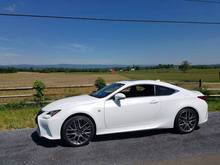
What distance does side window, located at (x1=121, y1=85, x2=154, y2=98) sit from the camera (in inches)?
241

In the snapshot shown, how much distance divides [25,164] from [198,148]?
3405mm

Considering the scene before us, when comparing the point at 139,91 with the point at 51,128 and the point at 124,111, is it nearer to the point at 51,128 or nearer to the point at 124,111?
the point at 124,111

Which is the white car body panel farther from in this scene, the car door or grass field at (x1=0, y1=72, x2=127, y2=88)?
grass field at (x1=0, y1=72, x2=127, y2=88)

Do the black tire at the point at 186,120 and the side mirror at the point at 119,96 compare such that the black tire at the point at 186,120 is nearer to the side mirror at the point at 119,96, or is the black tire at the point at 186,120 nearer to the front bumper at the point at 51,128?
the side mirror at the point at 119,96

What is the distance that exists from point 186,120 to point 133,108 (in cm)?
154

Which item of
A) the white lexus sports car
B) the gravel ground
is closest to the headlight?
the white lexus sports car

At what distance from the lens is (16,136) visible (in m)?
6.30

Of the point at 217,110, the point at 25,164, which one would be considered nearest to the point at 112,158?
the point at 25,164

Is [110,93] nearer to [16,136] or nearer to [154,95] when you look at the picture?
[154,95]

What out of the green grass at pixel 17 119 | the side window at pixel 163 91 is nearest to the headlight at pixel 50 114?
the green grass at pixel 17 119

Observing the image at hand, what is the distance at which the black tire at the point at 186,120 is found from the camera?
626 centimetres

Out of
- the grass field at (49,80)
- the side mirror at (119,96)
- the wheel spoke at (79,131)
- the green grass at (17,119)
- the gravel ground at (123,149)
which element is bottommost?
the grass field at (49,80)

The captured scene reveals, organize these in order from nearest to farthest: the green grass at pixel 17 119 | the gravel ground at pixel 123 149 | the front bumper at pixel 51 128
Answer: the gravel ground at pixel 123 149, the front bumper at pixel 51 128, the green grass at pixel 17 119

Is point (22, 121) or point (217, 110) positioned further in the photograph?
point (217, 110)
